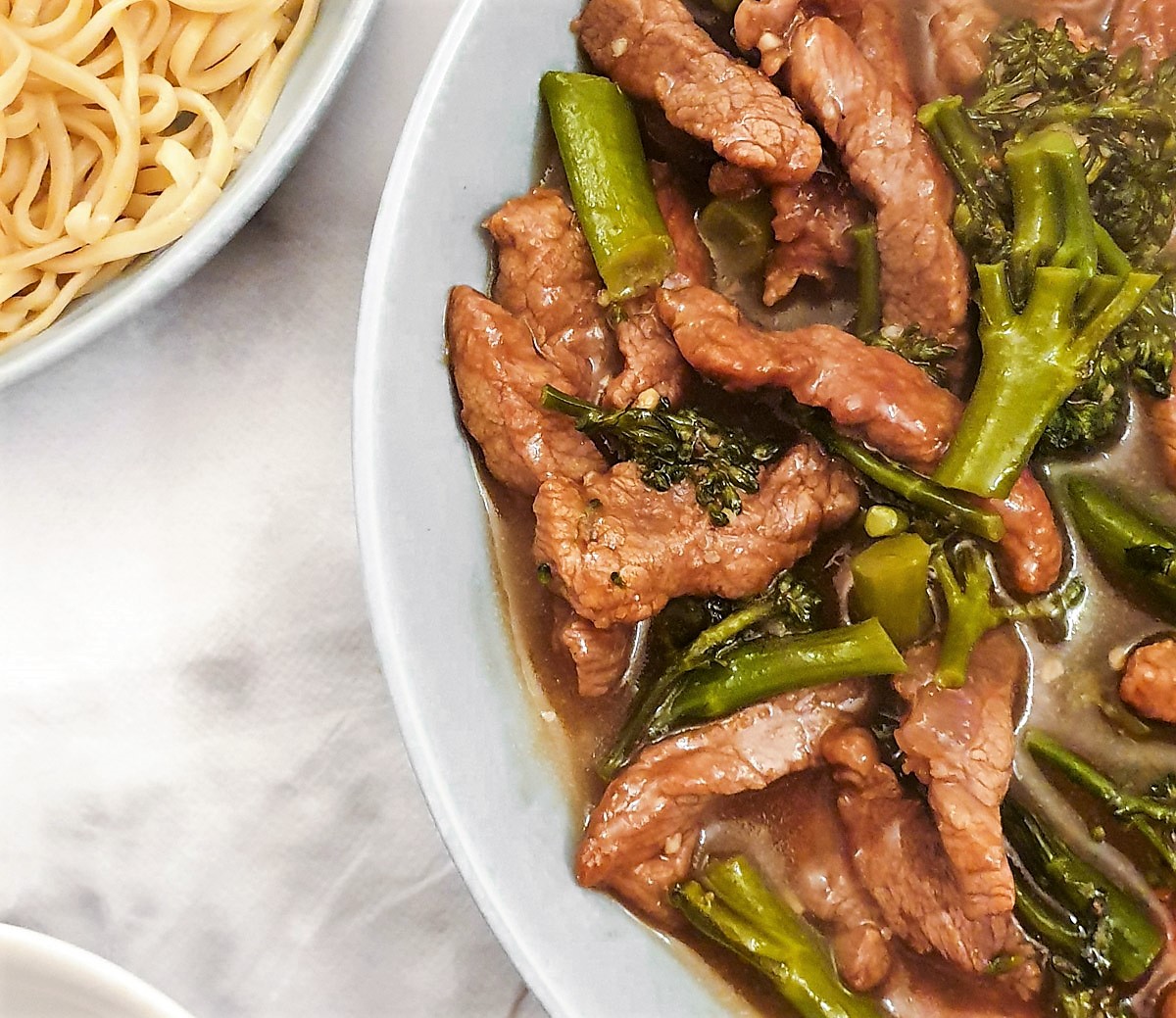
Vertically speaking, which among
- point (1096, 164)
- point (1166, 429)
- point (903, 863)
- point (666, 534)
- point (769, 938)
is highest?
Result: point (1096, 164)

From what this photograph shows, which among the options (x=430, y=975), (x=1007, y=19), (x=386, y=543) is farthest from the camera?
(x=430, y=975)

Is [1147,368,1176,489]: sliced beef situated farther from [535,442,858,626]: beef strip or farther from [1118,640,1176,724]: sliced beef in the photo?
[535,442,858,626]: beef strip

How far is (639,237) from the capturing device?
214cm

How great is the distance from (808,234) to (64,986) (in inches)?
80.9

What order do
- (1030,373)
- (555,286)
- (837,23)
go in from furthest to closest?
(837,23) < (555,286) < (1030,373)

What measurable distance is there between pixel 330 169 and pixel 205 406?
0.64 metres

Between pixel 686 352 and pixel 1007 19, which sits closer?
pixel 686 352

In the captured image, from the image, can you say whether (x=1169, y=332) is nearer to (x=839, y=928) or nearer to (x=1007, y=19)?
(x=1007, y=19)

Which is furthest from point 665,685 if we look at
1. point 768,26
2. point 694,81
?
point 768,26

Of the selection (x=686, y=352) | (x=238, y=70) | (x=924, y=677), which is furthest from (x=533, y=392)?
(x=238, y=70)

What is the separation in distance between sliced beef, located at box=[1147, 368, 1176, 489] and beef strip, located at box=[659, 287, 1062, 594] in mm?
255

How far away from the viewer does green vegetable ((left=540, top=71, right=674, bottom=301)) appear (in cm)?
216

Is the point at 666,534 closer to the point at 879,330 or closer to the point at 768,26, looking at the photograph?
the point at 879,330

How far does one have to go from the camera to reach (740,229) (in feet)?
7.47
